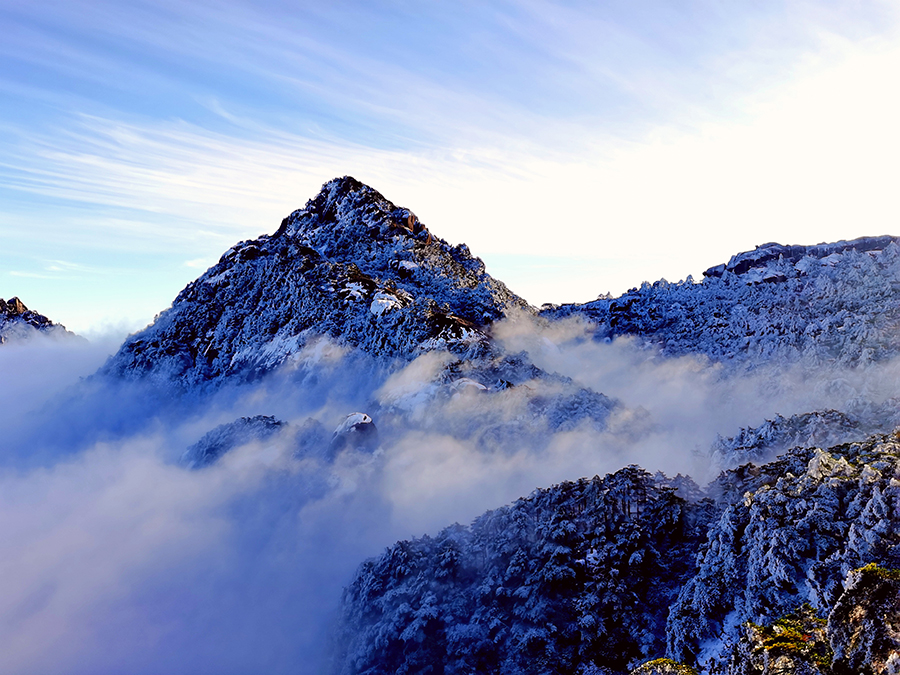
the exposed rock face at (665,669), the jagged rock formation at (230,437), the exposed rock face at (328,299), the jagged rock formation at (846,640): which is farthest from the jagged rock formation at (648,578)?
the exposed rock face at (328,299)

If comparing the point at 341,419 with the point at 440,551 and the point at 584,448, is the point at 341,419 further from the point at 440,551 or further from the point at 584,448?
the point at 440,551

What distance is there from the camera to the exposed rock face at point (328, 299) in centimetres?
10706

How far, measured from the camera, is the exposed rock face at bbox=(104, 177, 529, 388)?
10706 centimetres

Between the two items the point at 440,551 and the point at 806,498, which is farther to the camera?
the point at 440,551

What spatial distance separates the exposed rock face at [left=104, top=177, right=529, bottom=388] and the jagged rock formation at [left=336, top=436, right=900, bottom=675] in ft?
166

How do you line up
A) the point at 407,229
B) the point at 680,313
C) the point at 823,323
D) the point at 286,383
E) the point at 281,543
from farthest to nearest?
1. the point at 407,229
2. the point at 680,313
3. the point at 286,383
4. the point at 823,323
5. the point at 281,543

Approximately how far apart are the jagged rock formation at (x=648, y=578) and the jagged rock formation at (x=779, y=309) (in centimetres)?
4617

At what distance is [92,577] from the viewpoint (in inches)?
3501

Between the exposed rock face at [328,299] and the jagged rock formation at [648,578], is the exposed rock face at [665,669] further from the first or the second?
the exposed rock face at [328,299]

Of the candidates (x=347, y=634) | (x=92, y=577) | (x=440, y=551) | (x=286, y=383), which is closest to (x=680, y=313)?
(x=286, y=383)

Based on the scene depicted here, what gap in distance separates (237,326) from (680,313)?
106608 millimetres

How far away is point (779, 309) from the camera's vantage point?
9862 cm

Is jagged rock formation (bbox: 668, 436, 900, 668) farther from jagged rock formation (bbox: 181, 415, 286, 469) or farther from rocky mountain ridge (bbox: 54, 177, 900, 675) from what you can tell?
jagged rock formation (bbox: 181, 415, 286, 469)

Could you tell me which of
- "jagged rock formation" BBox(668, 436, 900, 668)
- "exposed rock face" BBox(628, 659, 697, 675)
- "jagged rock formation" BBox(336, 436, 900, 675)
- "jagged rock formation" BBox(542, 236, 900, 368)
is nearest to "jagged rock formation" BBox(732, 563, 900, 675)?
"jagged rock formation" BBox(336, 436, 900, 675)
